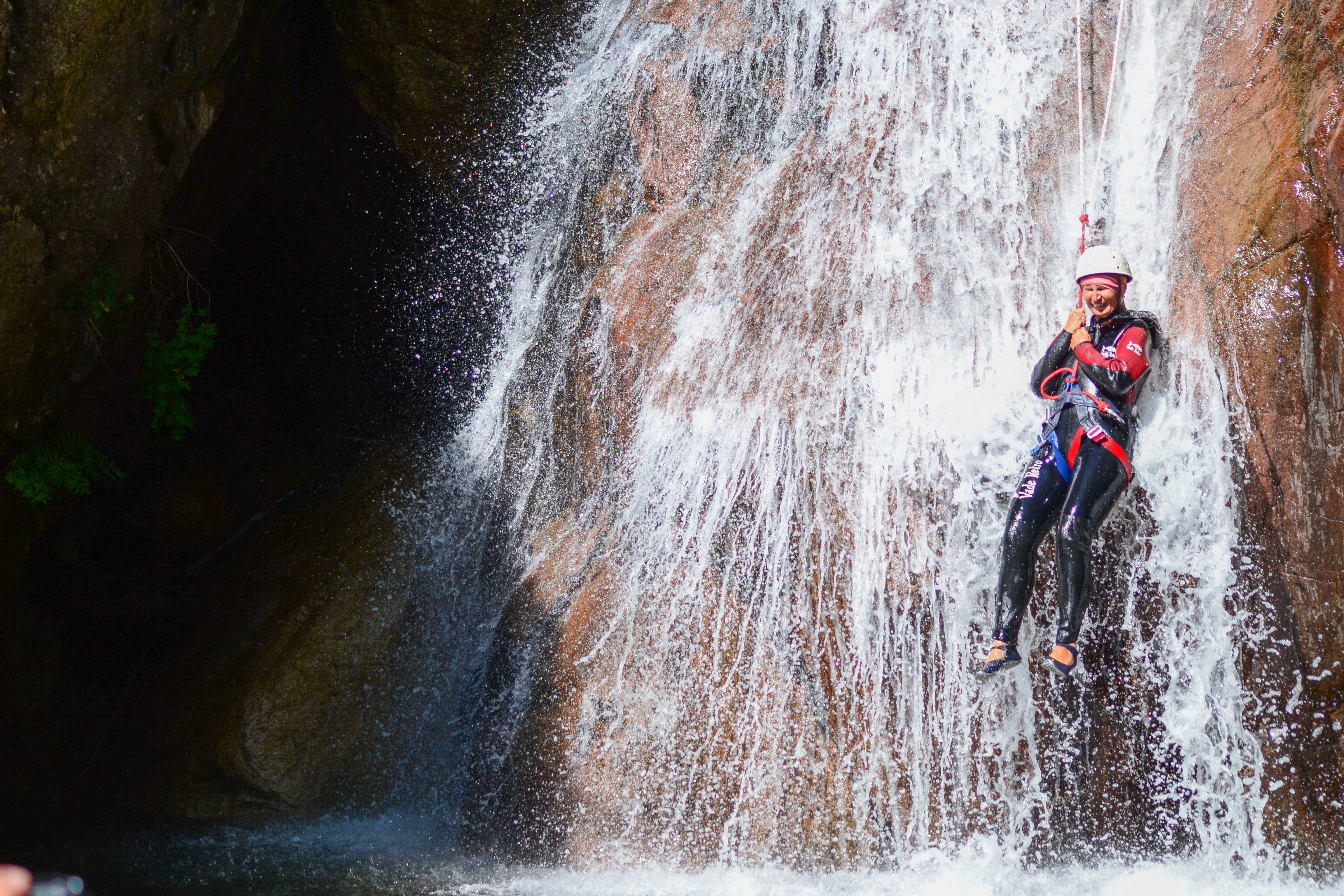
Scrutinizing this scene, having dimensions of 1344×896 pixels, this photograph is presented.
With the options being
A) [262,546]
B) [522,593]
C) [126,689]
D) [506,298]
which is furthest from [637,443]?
[126,689]

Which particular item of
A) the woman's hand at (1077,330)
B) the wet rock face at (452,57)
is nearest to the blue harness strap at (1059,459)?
the woman's hand at (1077,330)

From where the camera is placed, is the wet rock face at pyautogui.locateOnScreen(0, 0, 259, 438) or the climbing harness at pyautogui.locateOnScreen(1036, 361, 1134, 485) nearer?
the climbing harness at pyautogui.locateOnScreen(1036, 361, 1134, 485)

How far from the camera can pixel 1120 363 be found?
4297mm

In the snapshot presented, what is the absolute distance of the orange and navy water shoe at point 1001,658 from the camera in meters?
4.21

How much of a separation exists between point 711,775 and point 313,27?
19.0 ft

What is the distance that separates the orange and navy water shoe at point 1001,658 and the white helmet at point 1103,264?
1.73 m

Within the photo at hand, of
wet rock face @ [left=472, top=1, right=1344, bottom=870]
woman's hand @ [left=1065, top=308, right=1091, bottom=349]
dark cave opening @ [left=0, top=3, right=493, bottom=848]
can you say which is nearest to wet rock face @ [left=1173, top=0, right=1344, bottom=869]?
wet rock face @ [left=472, top=1, right=1344, bottom=870]

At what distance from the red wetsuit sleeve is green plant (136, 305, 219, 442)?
16.7 feet

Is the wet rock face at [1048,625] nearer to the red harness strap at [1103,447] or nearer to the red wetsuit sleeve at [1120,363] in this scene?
the red harness strap at [1103,447]

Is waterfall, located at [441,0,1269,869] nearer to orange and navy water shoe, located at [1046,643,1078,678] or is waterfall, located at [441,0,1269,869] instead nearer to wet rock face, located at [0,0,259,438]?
orange and navy water shoe, located at [1046,643,1078,678]

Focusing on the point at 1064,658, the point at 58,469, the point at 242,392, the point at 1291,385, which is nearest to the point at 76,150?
the point at 58,469

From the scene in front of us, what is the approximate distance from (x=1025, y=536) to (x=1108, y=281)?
1.23 meters

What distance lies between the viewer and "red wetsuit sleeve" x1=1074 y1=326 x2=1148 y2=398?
429cm

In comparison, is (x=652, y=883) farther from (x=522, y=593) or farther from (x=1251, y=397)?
(x=1251, y=397)
